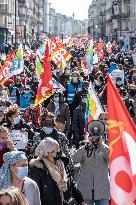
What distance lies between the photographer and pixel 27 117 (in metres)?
11.5

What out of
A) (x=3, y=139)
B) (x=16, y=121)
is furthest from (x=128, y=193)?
(x=16, y=121)

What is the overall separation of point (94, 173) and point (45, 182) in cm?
105

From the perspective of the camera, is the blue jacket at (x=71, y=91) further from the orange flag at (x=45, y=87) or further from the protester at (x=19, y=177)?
the protester at (x=19, y=177)

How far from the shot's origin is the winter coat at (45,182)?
584 cm

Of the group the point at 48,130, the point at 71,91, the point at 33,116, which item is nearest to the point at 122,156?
the point at 48,130

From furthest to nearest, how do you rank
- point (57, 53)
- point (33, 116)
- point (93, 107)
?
point (57, 53)
point (33, 116)
point (93, 107)

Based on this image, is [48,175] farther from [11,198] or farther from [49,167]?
[11,198]

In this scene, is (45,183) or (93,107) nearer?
(45,183)

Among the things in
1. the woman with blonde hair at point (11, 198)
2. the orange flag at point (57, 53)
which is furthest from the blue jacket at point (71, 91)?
the woman with blonde hair at point (11, 198)

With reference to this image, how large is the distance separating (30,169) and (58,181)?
0.89ft

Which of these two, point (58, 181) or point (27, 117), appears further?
point (27, 117)

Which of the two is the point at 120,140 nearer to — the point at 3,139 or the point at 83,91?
the point at 3,139

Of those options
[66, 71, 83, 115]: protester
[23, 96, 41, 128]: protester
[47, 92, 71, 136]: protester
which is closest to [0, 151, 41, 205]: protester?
[47, 92, 71, 136]: protester

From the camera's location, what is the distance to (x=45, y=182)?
5.85 metres
